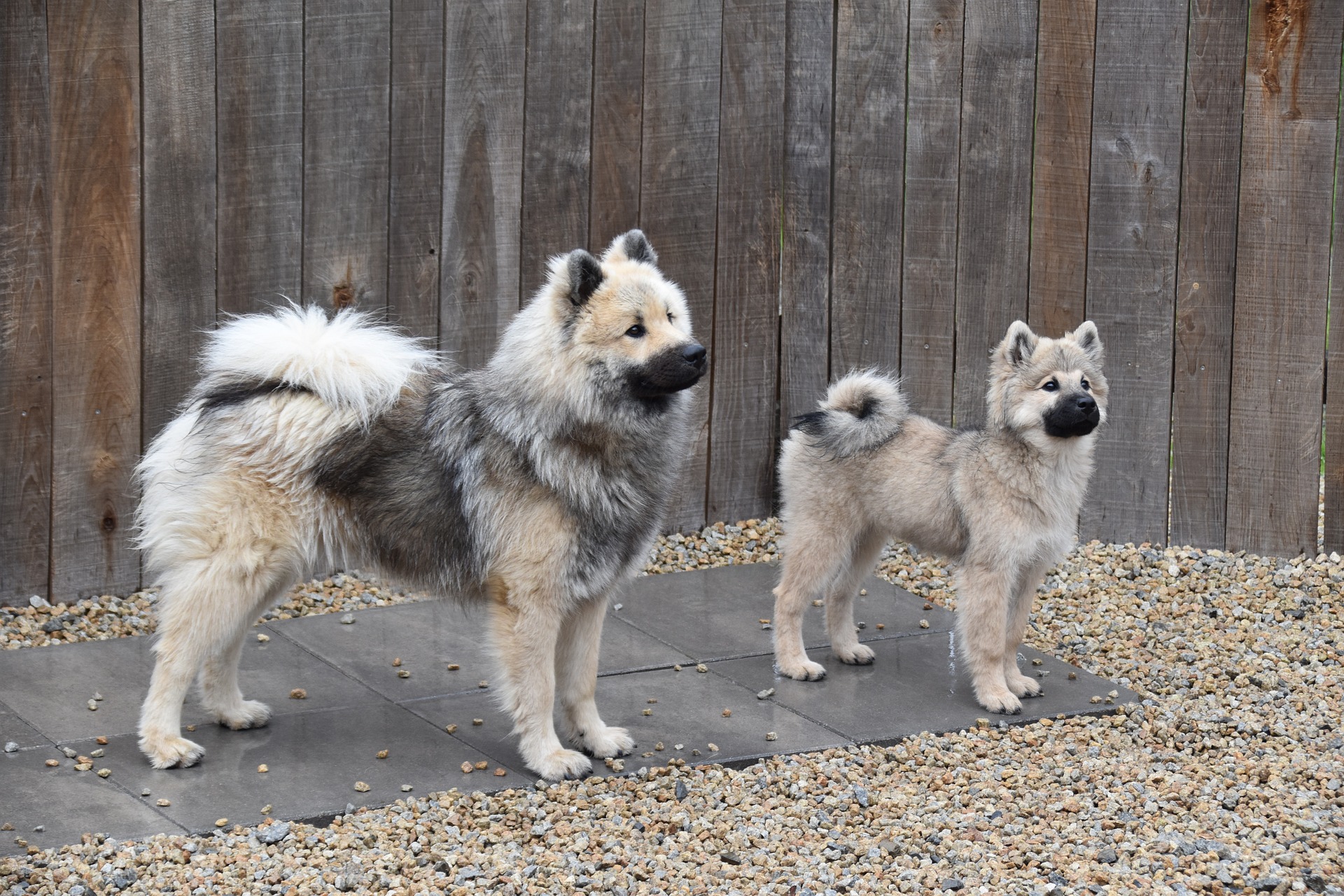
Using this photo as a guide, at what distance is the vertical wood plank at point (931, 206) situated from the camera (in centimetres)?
662

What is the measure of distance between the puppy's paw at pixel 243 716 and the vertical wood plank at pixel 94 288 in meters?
1.37

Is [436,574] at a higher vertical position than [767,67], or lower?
lower

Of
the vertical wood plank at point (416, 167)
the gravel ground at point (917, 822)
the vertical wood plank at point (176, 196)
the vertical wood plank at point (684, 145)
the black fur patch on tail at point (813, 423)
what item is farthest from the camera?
the vertical wood plank at point (684, 145)

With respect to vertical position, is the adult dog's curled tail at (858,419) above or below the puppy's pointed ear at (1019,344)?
below

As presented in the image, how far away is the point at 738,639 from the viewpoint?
5918 mm

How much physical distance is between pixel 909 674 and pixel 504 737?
5.22 ft

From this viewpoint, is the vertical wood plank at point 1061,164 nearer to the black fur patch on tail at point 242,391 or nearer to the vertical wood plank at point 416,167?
the vertical wood plank at point 416,167

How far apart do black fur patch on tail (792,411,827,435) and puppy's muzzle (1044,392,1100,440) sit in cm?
83

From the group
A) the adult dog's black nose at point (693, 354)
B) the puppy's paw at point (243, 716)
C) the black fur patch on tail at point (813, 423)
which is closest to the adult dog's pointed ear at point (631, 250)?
the adult dog's black nose at point (693, 354)

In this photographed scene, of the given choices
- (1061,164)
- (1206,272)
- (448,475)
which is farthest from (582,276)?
(1206,272)

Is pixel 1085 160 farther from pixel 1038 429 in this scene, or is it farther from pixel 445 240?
pixel 445 240

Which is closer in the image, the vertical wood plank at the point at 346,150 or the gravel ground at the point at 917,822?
the gravel ground at the point at 917,822

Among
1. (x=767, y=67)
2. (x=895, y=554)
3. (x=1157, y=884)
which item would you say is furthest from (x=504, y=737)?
(x=767, y=67)

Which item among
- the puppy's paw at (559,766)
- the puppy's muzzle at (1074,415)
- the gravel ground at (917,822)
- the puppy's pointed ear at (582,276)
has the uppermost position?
the puppy's pointed ear at (582,276)
